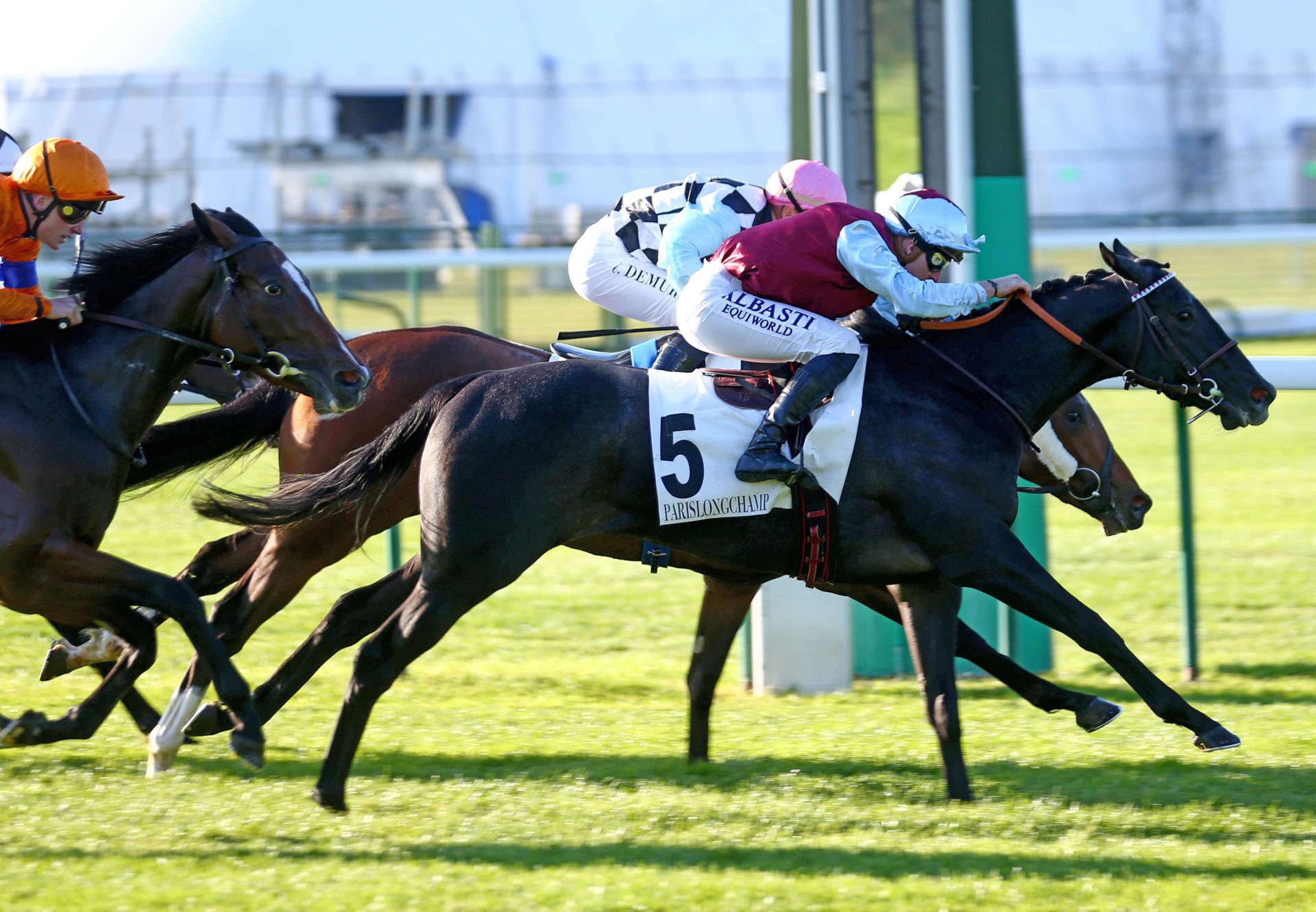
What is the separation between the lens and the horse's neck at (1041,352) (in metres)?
4.58

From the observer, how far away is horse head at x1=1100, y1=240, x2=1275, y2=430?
460cm

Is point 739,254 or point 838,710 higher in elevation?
point 739,254

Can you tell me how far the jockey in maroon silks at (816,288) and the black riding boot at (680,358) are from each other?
0.96 ft

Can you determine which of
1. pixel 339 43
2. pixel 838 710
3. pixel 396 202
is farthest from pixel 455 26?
pixel 838 710

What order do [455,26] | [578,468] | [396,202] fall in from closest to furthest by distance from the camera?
1. [578,468]
2. [396,202]
3. [455,26]

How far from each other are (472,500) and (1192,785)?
2199mm

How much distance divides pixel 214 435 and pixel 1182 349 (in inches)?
117

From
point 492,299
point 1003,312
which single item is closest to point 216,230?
point 1003,312

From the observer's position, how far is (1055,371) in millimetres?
4617

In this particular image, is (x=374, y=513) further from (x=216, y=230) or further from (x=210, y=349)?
(x=216, y=230)

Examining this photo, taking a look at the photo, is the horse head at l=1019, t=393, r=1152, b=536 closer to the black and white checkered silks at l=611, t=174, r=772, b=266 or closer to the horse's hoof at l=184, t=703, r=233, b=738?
the black and white checkered silks at l=611, t=174, r=772, b=266

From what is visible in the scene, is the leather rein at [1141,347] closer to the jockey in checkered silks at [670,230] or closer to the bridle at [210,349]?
the jockey in checkered silks at [670,230]

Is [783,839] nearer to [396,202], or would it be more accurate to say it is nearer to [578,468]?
[578,468]

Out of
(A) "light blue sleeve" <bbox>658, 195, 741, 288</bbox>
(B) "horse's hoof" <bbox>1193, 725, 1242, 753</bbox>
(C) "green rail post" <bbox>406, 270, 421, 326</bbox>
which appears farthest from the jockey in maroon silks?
(C) "green rail post" <bbox>406, 270, 421, 326</bbox>
